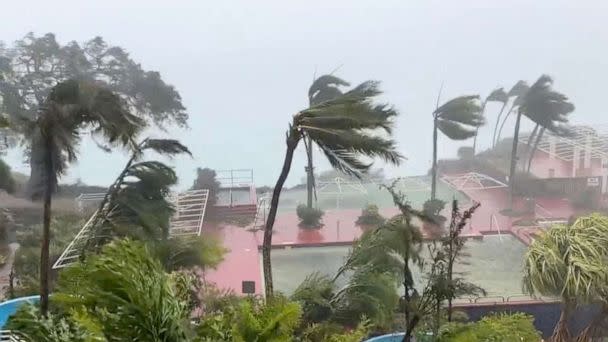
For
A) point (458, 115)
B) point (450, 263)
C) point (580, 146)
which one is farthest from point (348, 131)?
point (580, 146)

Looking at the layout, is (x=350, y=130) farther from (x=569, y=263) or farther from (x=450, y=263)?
(x=569, y=263)

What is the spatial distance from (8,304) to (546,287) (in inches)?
122

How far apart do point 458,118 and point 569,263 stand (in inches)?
71.1

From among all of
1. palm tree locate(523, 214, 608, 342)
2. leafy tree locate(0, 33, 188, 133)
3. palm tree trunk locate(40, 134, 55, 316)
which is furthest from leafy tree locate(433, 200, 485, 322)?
leafy tree locate(0, 33, 188, 133)

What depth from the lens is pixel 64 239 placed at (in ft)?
12.9

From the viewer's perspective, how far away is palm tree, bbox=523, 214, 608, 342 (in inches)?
141

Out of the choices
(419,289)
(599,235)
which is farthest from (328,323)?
(599,235)

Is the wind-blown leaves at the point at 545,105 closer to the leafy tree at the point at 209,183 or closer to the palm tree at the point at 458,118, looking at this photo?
the palm tree at the point at 458,118

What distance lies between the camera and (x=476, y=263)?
15.8 feet

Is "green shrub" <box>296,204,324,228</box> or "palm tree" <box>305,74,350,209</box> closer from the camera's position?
"palm tree" <box>305,74,350,209</box>

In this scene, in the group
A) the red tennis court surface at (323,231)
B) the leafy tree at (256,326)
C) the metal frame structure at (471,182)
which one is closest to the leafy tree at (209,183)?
the red tennis court surface at (323,231)

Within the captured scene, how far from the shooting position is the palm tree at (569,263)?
11.8 ft

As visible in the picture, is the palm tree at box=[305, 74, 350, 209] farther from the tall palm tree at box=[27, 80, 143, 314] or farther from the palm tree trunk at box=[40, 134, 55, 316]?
the palm tree trunk at box=[40, 134, 55, 316]

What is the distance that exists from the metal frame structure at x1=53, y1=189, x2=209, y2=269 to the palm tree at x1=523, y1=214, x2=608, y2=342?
2130 mm
